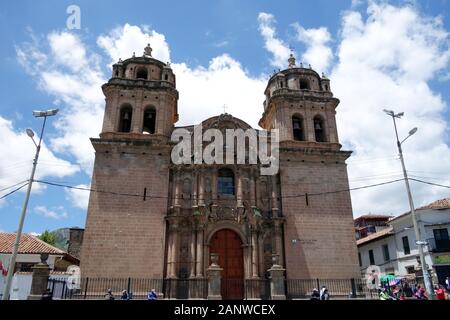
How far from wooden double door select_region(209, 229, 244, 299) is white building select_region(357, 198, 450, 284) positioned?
12.7 m

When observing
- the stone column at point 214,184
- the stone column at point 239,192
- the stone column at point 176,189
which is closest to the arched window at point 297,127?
the stone column at point 239,192

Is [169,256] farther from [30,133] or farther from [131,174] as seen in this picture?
[30,133]

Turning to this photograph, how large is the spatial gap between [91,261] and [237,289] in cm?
755

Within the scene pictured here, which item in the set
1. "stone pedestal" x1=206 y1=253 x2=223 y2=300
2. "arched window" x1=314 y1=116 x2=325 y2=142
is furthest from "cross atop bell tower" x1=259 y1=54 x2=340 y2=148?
"stone pedestal" x1=206 y1=253 x2=223 y2=300

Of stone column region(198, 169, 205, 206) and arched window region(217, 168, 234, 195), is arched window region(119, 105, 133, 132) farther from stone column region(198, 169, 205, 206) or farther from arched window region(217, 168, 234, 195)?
arched window region(217, 168, 234, 195)

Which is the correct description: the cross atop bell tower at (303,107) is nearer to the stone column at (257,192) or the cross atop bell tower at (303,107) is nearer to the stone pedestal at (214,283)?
the stone column at (257,192)

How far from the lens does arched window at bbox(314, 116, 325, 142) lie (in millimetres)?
23641

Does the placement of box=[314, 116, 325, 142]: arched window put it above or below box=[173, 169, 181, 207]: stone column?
above

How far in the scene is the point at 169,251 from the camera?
18.5 meters

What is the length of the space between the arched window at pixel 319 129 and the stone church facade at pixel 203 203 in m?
0.34

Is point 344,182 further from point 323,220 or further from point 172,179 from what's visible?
point 172,179

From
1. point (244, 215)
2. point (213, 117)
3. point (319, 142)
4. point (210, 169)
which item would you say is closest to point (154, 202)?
point (210, 169)

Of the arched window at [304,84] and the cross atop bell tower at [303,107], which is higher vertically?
the arched window at [304,84]

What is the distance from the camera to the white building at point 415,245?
2505 centimetres
